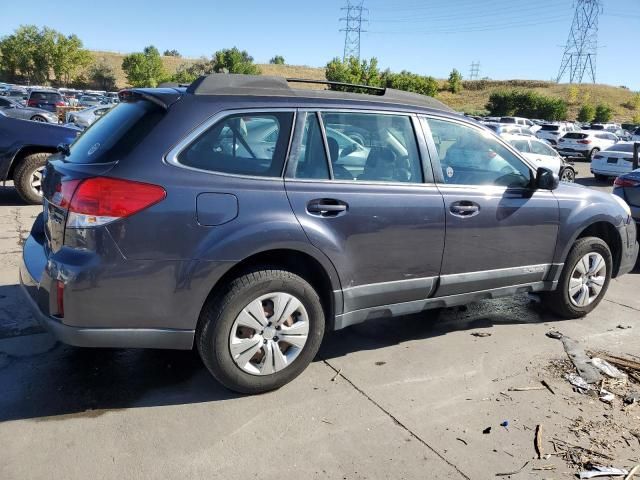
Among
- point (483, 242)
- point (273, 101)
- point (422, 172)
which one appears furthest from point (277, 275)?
point (483, 242)

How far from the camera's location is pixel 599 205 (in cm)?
486

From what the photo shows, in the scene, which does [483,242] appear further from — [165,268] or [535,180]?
[165,268]

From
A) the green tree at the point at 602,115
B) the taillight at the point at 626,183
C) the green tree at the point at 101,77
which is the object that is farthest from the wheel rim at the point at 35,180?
the green tree at the point at 101,77

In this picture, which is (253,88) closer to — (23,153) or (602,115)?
(23,153)

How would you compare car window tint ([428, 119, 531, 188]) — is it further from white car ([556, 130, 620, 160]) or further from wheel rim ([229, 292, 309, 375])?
white car ([556, 130, 620, 160])

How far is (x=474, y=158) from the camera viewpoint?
4.30m

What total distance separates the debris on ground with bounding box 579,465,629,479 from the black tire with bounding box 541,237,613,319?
2158mm

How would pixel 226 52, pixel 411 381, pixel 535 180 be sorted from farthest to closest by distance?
1. pixel 226 52
2. pixel 535 180
3. pixel 411 381

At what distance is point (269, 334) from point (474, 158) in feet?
6.98

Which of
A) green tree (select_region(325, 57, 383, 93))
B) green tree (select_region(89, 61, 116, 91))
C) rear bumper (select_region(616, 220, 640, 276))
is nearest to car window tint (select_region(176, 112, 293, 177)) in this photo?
rear bumper (select_region(616, 220, 640, 276))

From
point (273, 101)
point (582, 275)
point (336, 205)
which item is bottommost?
point (582, 275)

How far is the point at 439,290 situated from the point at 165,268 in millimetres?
1989

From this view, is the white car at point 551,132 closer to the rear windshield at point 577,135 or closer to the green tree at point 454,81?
the rear windshield at point 577,135

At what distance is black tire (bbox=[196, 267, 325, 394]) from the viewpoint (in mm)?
3180
